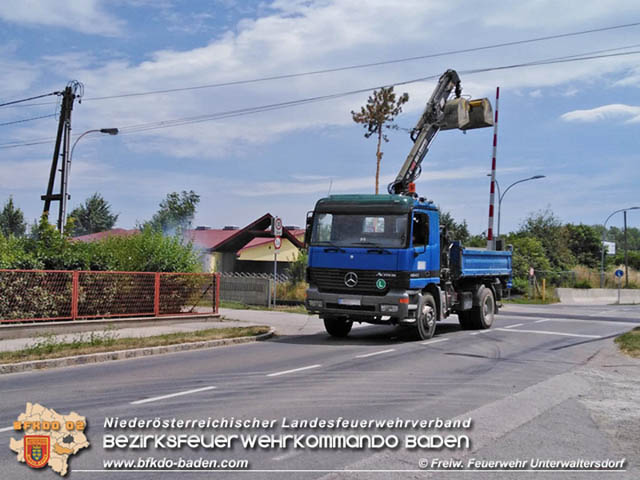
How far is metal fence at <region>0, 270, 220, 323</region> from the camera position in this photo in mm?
13984

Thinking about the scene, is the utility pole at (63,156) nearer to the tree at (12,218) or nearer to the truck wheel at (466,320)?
the truck wheel at (466,320)

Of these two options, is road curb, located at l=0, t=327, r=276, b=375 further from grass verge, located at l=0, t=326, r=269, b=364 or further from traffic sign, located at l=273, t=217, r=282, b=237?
traffic sign, located at l=273, t=217, r=282, b=237

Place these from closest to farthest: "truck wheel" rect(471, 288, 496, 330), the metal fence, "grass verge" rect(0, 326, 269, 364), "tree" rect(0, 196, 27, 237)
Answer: "grass verge" rect(0, 326, 269, 364)
the metal fence
"truck wheel" rect(471, 288, 496, 330)
"tree" rect(0, 196, 27, 237)

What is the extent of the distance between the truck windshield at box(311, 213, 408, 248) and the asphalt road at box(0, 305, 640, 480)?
84.8 inches

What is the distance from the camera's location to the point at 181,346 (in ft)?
42.4

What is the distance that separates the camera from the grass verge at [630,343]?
43.9 ft

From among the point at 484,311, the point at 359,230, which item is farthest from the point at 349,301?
the point at 484,311

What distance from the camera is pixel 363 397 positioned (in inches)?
316

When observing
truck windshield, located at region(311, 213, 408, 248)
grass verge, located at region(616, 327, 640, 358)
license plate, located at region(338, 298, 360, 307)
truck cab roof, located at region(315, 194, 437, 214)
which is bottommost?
grass verge, located at region(616, 327, 640, 358)

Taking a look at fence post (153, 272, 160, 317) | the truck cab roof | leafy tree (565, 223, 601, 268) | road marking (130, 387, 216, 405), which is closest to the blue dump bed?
the truck cab roof

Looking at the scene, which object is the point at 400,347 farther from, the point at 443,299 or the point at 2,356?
the point at 2,356

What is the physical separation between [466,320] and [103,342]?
9643 millimetres

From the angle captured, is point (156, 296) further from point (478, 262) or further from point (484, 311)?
point (484, 311)

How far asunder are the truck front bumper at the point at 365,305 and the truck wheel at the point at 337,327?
3.53 ft
